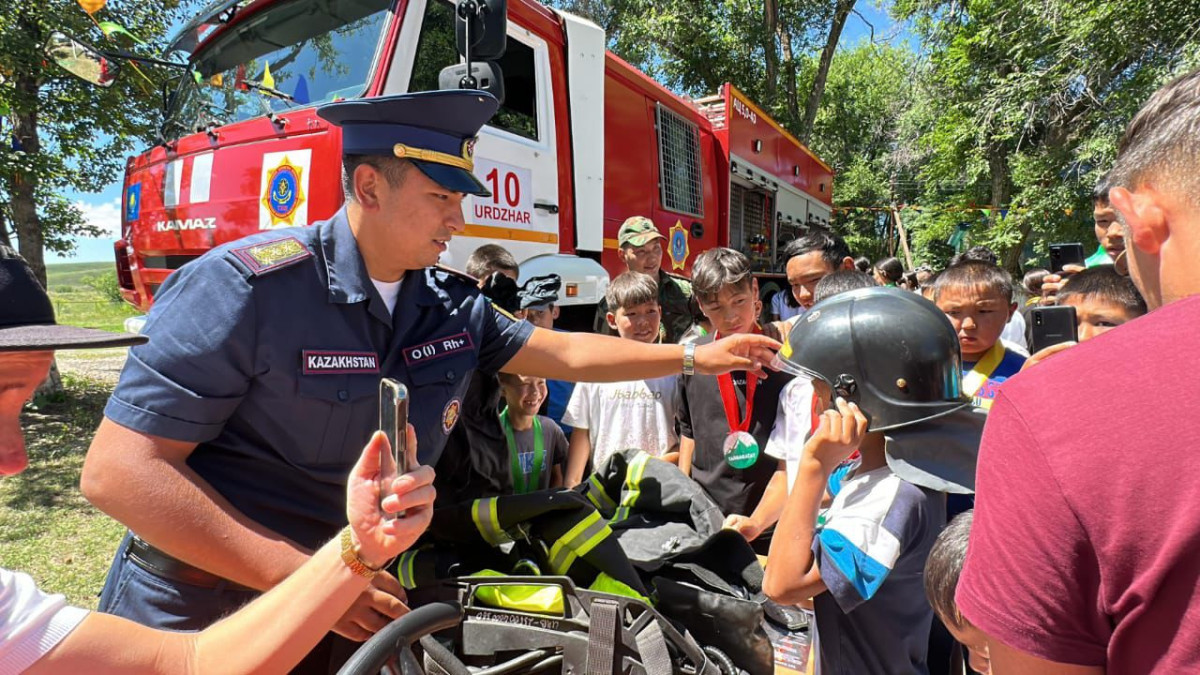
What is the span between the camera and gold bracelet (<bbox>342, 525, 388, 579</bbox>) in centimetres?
91

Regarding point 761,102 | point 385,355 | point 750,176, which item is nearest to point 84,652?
point 385,355

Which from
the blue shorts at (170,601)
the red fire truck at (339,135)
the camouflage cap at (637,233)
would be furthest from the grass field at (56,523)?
the camouflage cap at (637,233)

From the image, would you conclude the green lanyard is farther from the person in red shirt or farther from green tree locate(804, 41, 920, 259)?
green tree locate(804, 41, 920, 259)

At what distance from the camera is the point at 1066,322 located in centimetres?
215

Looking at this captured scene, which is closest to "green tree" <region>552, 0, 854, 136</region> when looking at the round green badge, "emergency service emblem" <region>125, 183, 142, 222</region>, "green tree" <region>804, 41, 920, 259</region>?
"green tree" <region>804, 41, 920, 259</region>

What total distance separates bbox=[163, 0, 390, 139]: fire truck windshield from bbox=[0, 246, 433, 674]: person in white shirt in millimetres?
2842

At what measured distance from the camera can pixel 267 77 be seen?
376cm

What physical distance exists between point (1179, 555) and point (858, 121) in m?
28.0

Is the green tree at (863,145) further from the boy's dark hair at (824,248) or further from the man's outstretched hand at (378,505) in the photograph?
the man's outstretched hand at (378,505)

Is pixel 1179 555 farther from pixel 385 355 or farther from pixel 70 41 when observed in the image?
pixel 70 41

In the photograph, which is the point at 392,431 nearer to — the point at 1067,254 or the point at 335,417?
the point at 335,417

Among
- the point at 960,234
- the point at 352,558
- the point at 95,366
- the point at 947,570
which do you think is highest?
the point at 960,234

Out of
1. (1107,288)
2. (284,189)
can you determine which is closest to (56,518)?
(284,189)

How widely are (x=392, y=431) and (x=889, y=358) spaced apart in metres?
1.15
